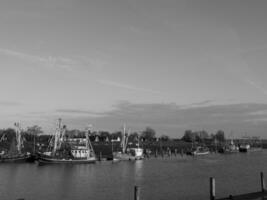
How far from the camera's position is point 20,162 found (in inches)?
4710

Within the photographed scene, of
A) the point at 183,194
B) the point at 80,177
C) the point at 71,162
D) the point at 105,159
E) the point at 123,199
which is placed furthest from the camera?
the point at 105,159

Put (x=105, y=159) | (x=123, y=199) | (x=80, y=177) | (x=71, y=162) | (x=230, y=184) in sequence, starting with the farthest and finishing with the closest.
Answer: (x=105, y=159), (x=71, y=162), (x=80, y=177), (x=230, y=184), (x=123, y=199)

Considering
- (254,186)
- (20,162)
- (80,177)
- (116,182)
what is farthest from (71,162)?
(254,186)

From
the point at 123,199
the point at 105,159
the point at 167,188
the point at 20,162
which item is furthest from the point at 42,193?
the point at 105,159

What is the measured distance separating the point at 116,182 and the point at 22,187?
1858 cm

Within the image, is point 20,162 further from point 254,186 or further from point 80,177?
point 254,186

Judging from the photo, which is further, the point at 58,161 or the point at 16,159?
the point at 16,159

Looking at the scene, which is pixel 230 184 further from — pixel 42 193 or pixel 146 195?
pixel 42 193

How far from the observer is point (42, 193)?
57375 mm

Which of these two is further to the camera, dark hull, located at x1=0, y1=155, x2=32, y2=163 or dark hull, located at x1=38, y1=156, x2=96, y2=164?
dark hull, located at x1=0, y1=155, x2=32, y2=163

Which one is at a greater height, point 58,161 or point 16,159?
point 16,159

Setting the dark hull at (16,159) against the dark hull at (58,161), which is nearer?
the dark hull at (58,161)

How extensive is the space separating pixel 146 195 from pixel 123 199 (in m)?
4.65

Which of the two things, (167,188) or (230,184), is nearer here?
(167,188)
